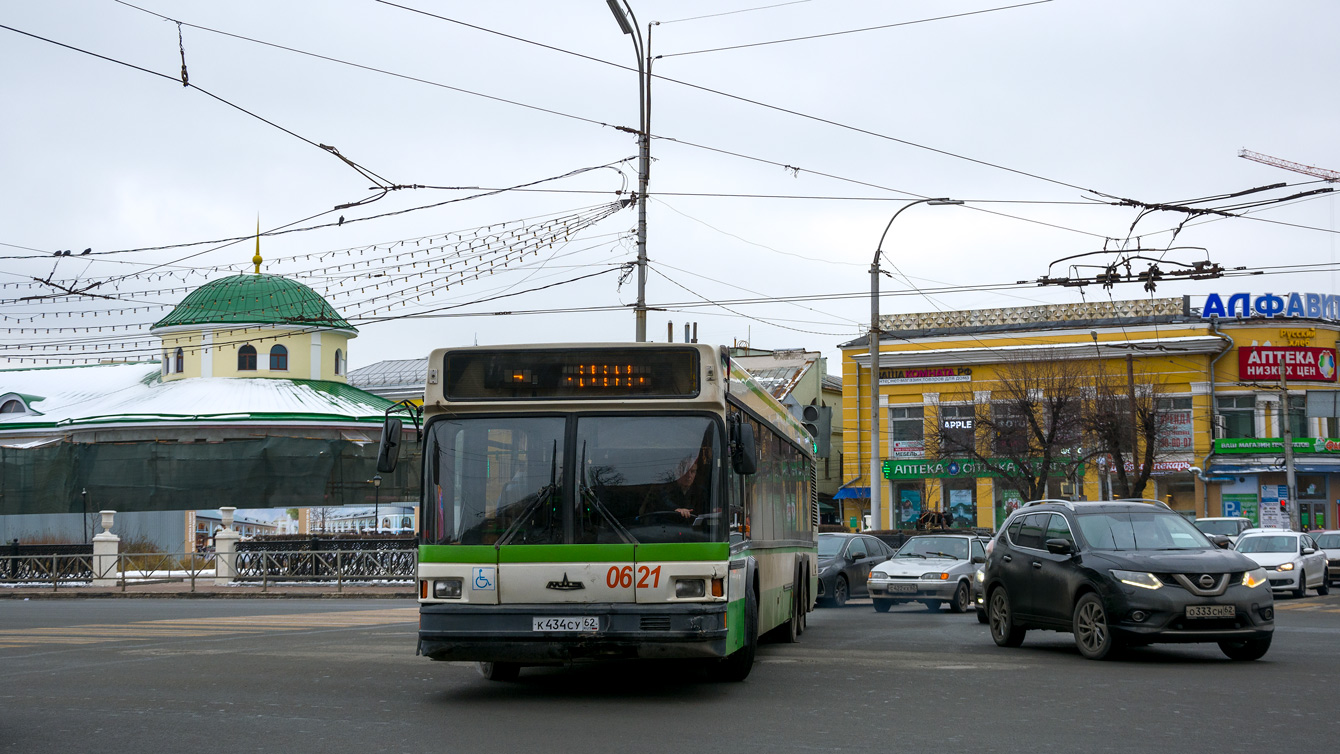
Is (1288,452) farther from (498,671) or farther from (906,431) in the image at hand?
(498,671)

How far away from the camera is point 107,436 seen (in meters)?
61.8

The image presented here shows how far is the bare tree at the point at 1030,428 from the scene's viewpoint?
4972 cm

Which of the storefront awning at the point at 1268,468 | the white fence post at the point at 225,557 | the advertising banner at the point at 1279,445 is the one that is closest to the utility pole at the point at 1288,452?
the storefront awning at the point at 1268,468

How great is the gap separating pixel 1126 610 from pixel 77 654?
447 inches

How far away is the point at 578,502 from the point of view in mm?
10562

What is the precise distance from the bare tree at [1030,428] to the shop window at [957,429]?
0.06 meters

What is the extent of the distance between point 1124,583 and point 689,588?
197 inches

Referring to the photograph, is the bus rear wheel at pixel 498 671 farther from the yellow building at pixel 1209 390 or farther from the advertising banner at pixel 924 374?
the advertising banner at pixel 924 374

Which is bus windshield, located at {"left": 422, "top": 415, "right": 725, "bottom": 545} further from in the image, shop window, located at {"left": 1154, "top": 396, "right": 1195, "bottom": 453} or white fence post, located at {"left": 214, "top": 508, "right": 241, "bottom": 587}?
shop window, located at {"left": 1154, "top": 396, "right": 1195, "bottom": 453}

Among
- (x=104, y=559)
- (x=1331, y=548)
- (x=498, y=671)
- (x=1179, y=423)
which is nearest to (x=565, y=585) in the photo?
(x=498, y=671)

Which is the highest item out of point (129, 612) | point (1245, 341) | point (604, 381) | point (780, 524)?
point (1245, 341)

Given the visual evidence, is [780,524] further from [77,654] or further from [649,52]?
[649,52]

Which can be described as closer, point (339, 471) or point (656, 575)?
point (656, 575)

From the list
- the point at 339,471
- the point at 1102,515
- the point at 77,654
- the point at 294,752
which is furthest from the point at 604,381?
the point at 339,471
